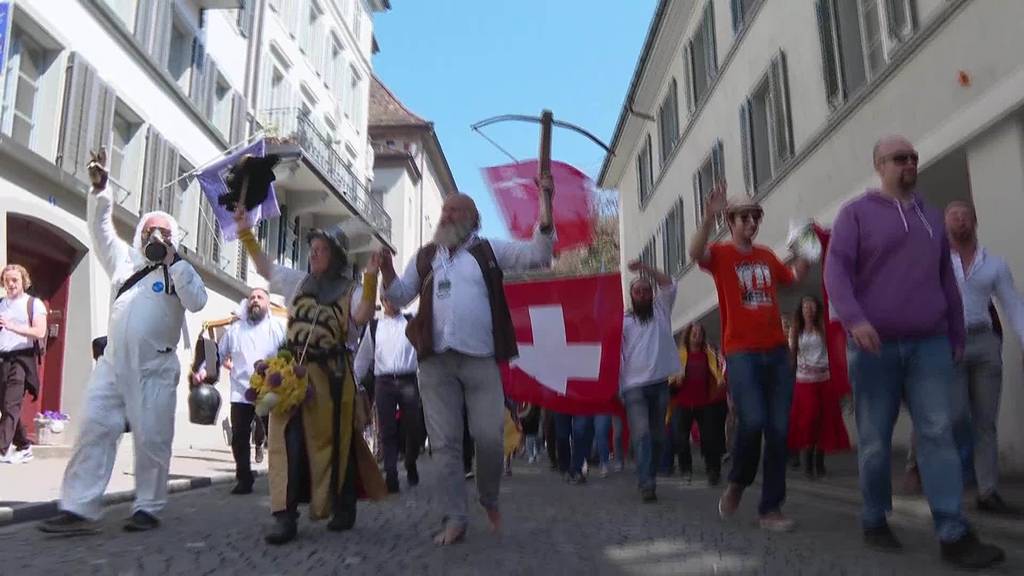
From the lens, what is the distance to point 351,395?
5.45 metres

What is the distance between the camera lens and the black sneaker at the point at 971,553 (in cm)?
403

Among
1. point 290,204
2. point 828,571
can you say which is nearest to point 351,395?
point 828,571

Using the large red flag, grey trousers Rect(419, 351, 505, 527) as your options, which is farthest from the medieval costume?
the large red flag

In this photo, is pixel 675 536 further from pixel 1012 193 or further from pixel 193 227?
pixel 193 227

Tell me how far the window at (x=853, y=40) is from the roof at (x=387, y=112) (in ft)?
130

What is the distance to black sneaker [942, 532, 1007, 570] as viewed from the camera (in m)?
4.03

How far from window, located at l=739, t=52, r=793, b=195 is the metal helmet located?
10.2m

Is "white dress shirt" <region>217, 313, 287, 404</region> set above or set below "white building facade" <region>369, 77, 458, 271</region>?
below

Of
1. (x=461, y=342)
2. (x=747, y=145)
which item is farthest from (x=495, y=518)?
(x=747, y=145)

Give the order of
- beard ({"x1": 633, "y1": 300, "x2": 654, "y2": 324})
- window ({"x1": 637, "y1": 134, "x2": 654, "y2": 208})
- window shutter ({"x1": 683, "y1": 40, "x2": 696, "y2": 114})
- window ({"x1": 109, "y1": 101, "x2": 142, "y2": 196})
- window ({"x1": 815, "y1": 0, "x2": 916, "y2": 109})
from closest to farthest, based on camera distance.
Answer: beard ({"x1": 633, "y1": 300, "x2": 654, "y2": 324})
window ({"x1": 815, "y1": 0, "x2": 916, "y2": 109})
window ({"x1": 109, "y1": 101, "x2": 142, "y2": 196})
window shutter ({"x1": 683, "y1": 40, "x2": 696, "y2": 114})
window ({"x1": 637, "y1": 134, "x2": 654, "y2": 208})

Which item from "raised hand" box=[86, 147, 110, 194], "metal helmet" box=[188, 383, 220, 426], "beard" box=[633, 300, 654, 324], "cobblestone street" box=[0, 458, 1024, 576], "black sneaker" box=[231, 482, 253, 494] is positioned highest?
"raised hand" box=[86, 147, 110, 194]

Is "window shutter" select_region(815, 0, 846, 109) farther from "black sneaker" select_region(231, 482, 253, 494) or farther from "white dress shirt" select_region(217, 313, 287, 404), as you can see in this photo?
"black sneaker" select_region(231, 482, 253, 494)

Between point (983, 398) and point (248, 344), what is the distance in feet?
21.4

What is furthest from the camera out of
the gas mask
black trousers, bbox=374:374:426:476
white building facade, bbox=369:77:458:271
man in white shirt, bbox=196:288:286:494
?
white building facade, bbox=369:77:458:271
